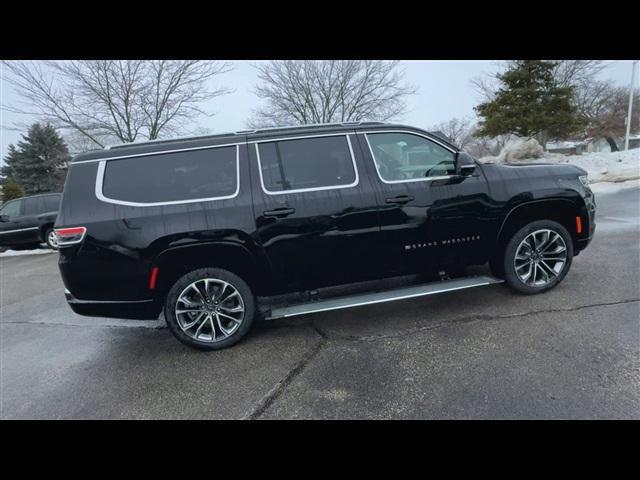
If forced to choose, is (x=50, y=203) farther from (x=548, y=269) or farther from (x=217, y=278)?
(x=548, y=269)

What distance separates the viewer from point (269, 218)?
119 inches

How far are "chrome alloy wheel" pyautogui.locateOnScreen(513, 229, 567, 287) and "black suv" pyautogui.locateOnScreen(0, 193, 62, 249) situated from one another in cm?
1129

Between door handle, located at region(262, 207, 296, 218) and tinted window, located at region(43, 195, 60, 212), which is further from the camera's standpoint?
tinted window, located at region(43, 195, 60, 212)

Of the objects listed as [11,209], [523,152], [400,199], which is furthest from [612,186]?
[11,209]

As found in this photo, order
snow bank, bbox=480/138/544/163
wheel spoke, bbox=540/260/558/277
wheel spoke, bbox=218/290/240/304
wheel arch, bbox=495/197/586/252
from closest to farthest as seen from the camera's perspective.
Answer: wheel spoke, bbox=218/290/240/304 < wheel arch, bbox=495/197/586/252 < wheel spoke, bbox=540/260/558/277 < snow bank, bbox=480/138/544/163

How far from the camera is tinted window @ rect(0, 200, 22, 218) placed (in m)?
9.09

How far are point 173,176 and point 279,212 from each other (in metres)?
1.06

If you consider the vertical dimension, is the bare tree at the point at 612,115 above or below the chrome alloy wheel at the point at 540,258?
above

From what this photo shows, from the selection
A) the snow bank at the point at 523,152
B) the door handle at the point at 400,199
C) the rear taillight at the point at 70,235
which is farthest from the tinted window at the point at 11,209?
the snow bank at the point at 523,152

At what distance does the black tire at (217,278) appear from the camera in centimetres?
303

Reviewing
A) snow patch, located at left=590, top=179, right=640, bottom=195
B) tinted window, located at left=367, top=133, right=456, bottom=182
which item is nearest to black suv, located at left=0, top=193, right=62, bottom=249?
tinted window, located at left=367, top=133, right=456, bottom=182

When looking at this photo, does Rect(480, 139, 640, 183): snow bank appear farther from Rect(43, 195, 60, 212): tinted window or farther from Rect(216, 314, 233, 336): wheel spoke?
Rect(43, 195, 60, 212): tinted window

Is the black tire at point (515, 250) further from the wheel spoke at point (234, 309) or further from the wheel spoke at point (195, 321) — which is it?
the wheel spoke at point (195, 321)
